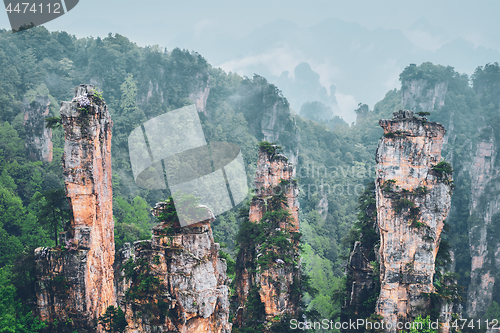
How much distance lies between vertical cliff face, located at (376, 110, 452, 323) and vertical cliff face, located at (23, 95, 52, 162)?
108ft

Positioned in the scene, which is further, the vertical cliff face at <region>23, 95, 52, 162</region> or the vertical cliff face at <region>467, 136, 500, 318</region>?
the vertical cliff face at <region>467, 136, 500, 318</region>

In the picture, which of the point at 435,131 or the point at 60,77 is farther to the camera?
the point at 60,77

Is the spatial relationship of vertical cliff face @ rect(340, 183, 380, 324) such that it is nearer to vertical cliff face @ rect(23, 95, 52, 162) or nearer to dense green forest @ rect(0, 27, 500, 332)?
dense green forest @ rect(0, 27, 500, 332)

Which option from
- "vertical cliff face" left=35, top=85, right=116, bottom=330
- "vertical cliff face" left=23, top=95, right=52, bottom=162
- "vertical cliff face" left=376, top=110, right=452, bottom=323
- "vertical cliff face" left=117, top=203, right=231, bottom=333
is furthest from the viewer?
"vertical cliff face" left=23, top=95, right=52, bottom=162

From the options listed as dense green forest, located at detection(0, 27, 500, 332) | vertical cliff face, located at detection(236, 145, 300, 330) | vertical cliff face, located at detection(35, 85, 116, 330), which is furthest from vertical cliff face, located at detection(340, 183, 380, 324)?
vertical cliff face, located at detection(35, 85, 116, 330)

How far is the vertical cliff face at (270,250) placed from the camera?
26.1 m

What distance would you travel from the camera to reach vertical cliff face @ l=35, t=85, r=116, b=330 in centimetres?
2072

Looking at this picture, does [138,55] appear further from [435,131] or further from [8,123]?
[435,131]

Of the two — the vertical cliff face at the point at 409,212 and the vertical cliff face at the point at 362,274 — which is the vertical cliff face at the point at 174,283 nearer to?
the vertical cliff face at the point at 409,212

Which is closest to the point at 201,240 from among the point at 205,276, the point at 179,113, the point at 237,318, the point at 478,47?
the point at 205,276

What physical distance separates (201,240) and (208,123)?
60022mm

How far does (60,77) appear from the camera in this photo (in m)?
67.4

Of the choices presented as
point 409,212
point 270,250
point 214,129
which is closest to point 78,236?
point 270,250

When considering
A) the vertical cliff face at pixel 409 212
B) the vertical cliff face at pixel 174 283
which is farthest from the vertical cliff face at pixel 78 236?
the vertical cliff face at pixel 409 212
